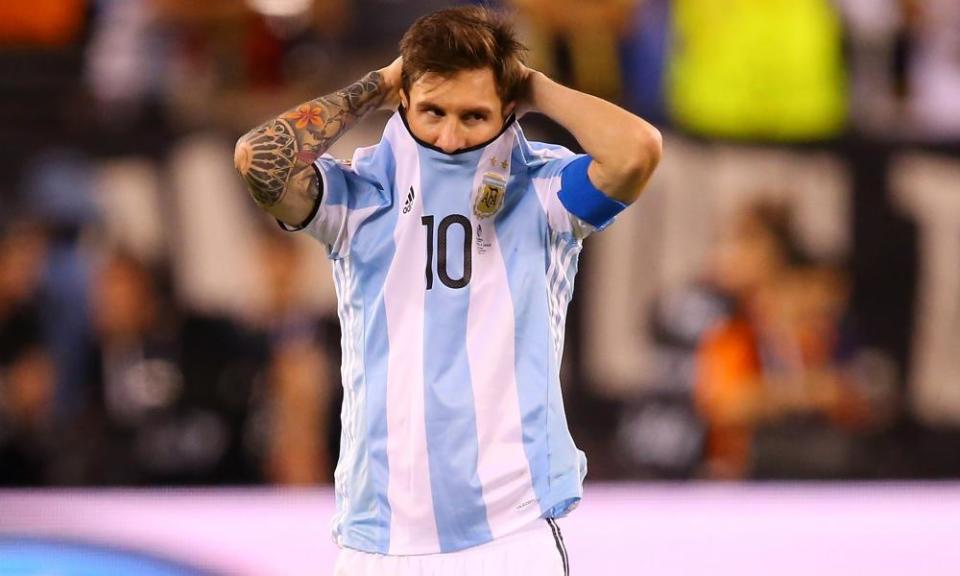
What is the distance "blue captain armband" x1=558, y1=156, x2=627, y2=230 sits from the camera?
10.6 ft

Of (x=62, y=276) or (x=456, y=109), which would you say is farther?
(x=62, y=276)

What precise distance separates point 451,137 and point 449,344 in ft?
1.51

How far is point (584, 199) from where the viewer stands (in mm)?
3225

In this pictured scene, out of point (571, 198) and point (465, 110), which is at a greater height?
point (465, 110)

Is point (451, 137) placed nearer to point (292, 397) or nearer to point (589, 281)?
point (292, 397)

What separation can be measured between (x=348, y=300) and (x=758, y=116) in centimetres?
457

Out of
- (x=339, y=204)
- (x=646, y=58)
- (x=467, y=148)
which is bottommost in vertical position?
(x=339, y=204)

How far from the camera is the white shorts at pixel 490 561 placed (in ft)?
10.5

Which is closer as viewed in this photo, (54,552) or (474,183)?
(474,183)

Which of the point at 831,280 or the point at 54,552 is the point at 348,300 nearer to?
the point at 54,552

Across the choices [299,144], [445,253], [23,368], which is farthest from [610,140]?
[23,368]

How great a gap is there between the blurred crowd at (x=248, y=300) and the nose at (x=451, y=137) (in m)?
3.81

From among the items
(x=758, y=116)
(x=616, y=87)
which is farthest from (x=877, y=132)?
(x=616, y=87)

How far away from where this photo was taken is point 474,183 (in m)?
3.27
